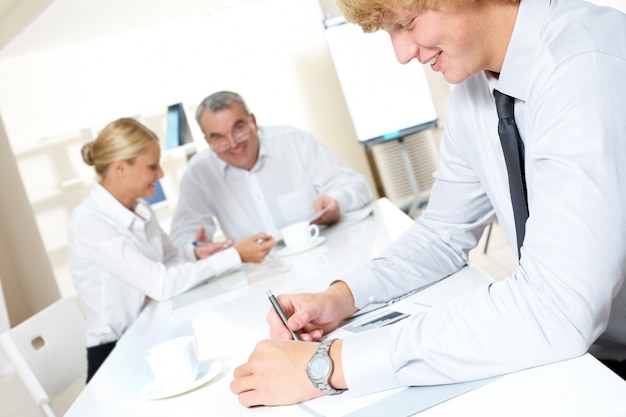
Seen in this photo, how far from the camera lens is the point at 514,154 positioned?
46.9 inches

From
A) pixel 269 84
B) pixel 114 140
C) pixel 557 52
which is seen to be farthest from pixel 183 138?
pixel 557 52

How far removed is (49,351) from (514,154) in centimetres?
185

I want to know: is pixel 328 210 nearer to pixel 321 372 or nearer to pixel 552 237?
pixel 321 372

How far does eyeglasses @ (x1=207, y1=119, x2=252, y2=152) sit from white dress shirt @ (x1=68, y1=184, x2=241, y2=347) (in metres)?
0.54

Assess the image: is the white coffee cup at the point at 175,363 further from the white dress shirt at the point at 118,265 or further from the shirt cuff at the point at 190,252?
the shirt cuff at the point at 190,252

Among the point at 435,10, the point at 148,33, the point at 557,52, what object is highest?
the point at 148,33

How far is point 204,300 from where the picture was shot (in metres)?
2.29

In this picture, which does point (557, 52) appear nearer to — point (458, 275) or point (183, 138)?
point (458, 275)

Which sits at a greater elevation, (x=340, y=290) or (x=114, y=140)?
(x=114, y=140)

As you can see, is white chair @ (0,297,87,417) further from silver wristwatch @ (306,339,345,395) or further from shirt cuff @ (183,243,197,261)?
silver wristwatch @ (306,339,345,395)

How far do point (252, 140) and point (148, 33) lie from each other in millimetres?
3032

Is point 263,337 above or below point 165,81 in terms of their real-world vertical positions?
below

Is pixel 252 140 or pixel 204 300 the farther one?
pixel 252 140

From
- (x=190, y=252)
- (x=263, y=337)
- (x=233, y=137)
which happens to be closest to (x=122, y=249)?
(x=190, y=252)
